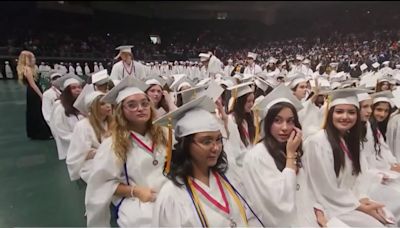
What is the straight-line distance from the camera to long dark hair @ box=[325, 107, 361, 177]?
209 centimetres

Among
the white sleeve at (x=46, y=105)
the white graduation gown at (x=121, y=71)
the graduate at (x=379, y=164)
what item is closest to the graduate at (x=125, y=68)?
the white graduation gown at (x=121, y=71)

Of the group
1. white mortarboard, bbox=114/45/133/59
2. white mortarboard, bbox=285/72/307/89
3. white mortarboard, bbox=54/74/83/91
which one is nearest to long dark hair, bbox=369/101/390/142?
white mortarboard, bbox=285/72/307/89

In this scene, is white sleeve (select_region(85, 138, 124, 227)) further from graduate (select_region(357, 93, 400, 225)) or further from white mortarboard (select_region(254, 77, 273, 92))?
white mortarboard (select_region(254, 77, 273, 92))

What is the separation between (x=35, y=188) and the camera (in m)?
3.32

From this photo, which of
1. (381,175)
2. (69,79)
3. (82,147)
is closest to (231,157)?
(381,175)

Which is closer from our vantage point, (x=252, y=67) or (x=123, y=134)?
(x=123, y=134)

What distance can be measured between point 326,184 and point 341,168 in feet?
0.50

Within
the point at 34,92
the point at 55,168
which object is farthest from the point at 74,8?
the point at 34,92

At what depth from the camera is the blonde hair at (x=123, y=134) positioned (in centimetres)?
204

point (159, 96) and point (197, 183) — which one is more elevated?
point (159, 96)

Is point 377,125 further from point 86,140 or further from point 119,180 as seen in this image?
point 86,140

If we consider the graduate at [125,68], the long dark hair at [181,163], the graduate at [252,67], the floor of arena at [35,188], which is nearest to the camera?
the long dark hair at [181,163]

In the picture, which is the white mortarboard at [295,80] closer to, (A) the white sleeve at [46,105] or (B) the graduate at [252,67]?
(B) the graduate at [252,67]

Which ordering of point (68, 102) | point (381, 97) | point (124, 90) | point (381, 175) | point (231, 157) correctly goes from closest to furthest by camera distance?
point (124, 90) → point (381, 175) → point (231, 157) → point (381, 97) → point (68, 102)
